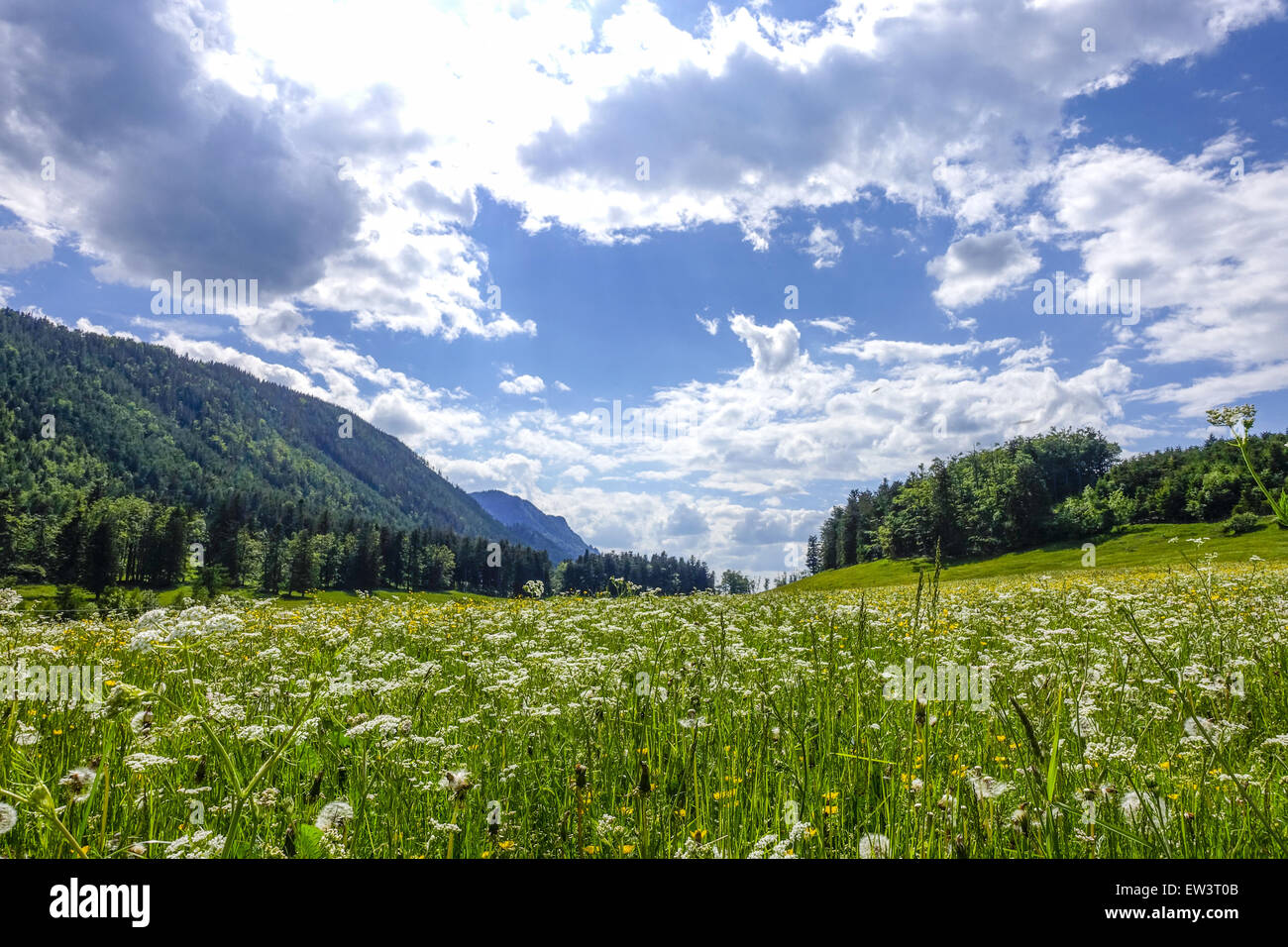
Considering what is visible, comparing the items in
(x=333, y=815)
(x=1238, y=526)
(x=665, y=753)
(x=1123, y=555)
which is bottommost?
(x=1123, y=555)

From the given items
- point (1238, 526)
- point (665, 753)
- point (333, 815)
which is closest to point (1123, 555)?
point (1238, 526)

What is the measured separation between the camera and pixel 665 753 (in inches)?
167

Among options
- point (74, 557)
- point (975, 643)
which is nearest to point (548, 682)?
point (975, 643)

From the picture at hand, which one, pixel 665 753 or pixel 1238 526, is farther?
pixel 1238 526

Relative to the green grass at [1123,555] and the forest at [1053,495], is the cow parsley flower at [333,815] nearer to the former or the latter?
the green grass at [1123,555]

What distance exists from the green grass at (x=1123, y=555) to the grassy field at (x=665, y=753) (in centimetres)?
2111

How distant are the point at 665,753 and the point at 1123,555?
74.9 metres

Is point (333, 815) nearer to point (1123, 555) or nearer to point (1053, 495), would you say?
point (1123, 555)

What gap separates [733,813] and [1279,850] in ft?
7.69

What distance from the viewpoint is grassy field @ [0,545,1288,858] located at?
255 cm

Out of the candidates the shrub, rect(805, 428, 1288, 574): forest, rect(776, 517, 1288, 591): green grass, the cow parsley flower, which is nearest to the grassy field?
the cow parsley flower

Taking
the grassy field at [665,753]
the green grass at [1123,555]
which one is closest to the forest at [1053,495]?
the green grass at [1123,555]
